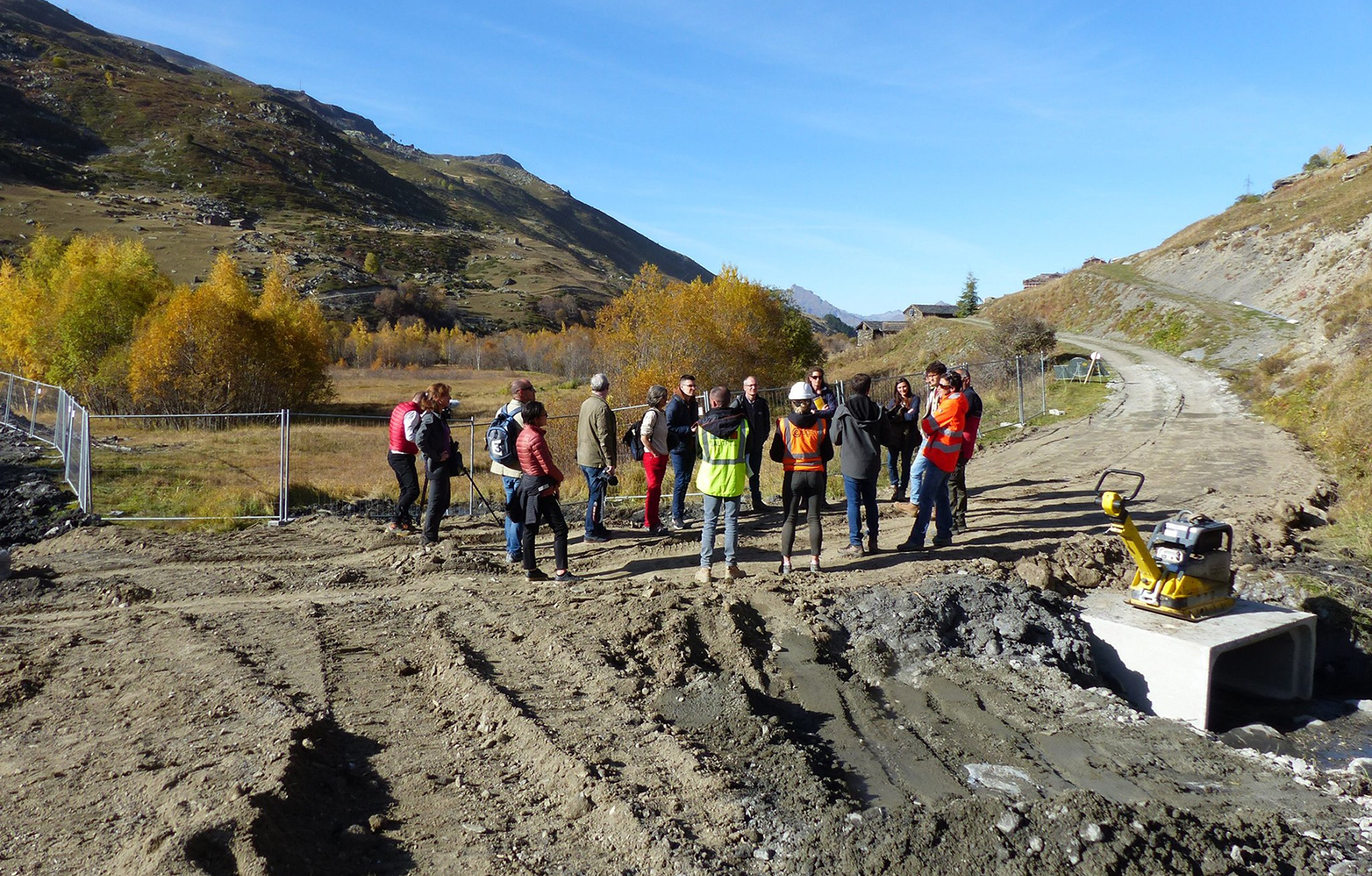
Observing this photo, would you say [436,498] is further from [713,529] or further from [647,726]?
[647,726]

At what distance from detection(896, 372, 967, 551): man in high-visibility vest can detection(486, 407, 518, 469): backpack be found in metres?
4.27

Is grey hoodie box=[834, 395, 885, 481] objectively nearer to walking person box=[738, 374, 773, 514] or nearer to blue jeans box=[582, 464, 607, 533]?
walking person box=[738, 374, 773, 514]

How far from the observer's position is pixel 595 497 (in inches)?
382

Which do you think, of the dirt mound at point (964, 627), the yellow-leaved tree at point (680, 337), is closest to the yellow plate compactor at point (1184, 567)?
the dirt mound at point (964, 627)

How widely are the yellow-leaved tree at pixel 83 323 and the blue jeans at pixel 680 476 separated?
129 feet

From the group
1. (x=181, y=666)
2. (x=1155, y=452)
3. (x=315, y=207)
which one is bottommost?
(x=181, y=666)

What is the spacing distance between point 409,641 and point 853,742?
3.89 metres

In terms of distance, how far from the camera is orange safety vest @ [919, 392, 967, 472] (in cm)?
803

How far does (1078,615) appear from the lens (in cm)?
694

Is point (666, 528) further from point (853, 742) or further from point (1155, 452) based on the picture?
point (1155, 452)

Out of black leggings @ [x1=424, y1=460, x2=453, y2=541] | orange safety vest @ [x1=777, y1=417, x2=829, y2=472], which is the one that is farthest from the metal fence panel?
orange safety vest @ [x1=777, y1=417, x2=829, y2=472]

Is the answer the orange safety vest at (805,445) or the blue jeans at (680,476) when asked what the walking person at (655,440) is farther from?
the orange safety vest at (805,445)

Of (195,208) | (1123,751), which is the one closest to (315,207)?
(195,208)

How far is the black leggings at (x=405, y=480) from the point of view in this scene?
10.0 metres
